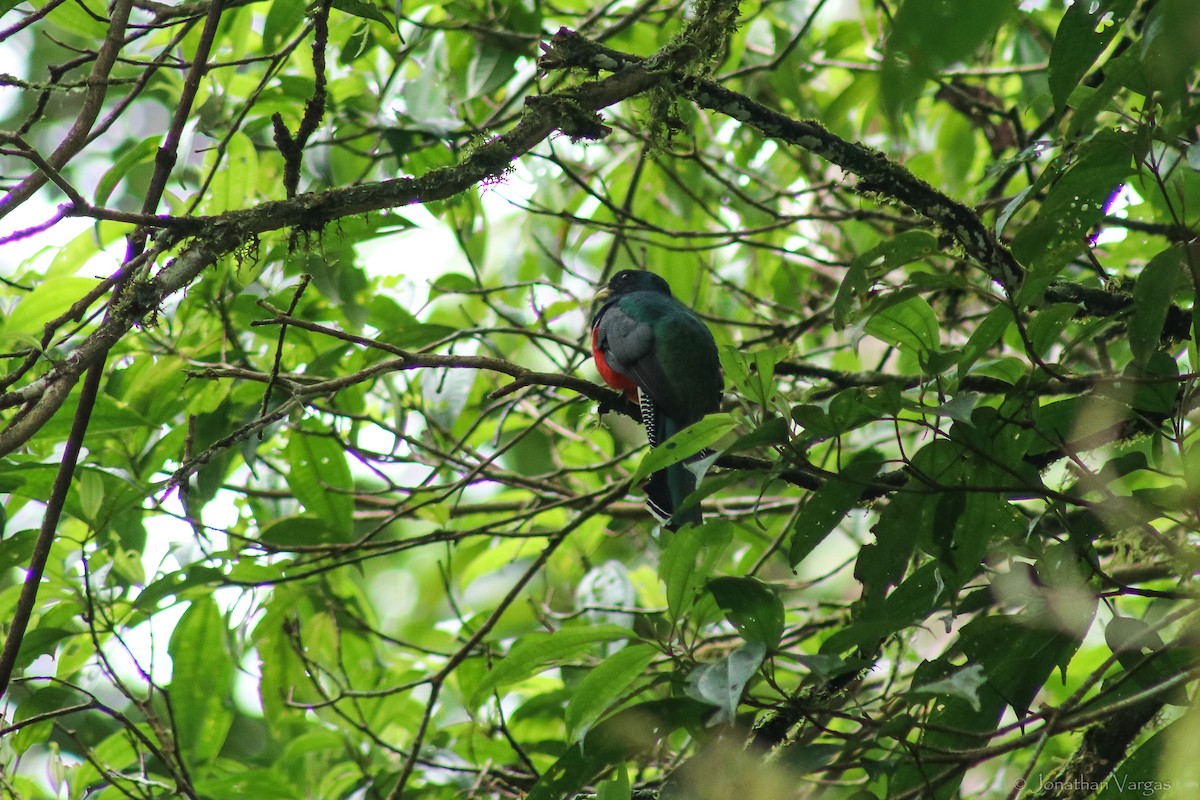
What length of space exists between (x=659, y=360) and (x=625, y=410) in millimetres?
534

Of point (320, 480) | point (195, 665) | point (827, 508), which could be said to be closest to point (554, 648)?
point (827, 508)

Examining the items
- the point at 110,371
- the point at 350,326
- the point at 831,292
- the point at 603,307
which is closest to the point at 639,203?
the point at 603,307

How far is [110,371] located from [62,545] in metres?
0.64

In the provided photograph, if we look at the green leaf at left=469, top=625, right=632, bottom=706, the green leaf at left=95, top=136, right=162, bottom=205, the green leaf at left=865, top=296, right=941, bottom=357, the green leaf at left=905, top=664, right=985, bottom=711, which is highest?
the green leaf at left=95, top=136, right=162, bottom=205

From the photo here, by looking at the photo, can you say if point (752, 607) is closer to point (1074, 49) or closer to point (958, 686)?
point (958, 686)

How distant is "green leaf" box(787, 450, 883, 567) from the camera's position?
2197mm

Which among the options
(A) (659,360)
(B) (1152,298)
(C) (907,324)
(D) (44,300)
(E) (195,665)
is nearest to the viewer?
(B) (1152,298)

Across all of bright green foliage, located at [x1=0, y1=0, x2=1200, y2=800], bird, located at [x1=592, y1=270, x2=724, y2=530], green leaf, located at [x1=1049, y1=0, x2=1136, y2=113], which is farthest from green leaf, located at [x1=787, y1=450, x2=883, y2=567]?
bird, located at [x1=592, y1=270, x2=724, y2=530]

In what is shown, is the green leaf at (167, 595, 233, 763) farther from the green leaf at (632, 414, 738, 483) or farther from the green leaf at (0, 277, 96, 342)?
the green leaf at (632, 414, 738, 483)

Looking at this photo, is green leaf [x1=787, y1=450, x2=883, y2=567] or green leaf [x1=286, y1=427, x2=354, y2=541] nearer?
green leaf [x1=787, y1=450, x2=883, y2=567]

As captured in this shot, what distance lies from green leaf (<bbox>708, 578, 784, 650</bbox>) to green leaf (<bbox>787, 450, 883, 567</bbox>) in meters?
0.11

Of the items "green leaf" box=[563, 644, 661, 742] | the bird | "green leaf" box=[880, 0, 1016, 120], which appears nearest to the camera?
"green leaf" box=[880, 0, 1016, 120]

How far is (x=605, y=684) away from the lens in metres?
2.40

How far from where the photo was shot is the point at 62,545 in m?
3.71
